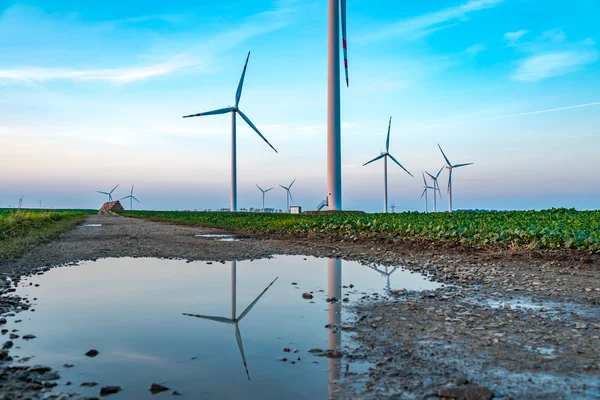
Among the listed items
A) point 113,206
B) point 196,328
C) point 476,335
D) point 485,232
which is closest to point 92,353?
point 196,328

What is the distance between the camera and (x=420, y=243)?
16.6 m

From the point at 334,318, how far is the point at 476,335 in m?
1.84

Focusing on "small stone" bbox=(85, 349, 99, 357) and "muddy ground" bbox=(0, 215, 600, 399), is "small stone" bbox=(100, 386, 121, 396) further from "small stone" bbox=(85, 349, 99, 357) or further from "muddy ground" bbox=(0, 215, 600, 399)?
"small stone" bbox=(85, 349, 99, 357)

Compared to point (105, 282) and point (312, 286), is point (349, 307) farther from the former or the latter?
point (105, 282)

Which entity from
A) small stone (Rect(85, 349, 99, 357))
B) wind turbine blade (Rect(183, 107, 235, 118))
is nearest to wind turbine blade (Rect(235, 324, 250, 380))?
small stone (Rect(85, 349, 99, 357))

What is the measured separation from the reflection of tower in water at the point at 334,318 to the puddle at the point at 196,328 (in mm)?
19

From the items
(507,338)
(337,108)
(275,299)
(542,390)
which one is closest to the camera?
(542,390)

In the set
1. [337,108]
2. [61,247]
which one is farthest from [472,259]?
[337,108]

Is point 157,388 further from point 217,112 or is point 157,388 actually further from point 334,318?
point 217,112

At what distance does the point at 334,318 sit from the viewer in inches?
253

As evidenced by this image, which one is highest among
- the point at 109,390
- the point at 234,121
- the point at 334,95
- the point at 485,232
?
the point at 234,121

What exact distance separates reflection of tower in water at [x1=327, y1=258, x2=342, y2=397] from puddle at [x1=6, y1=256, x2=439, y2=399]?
0.06ft

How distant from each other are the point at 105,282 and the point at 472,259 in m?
9.32

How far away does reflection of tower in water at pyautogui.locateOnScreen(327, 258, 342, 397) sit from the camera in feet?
14.2
